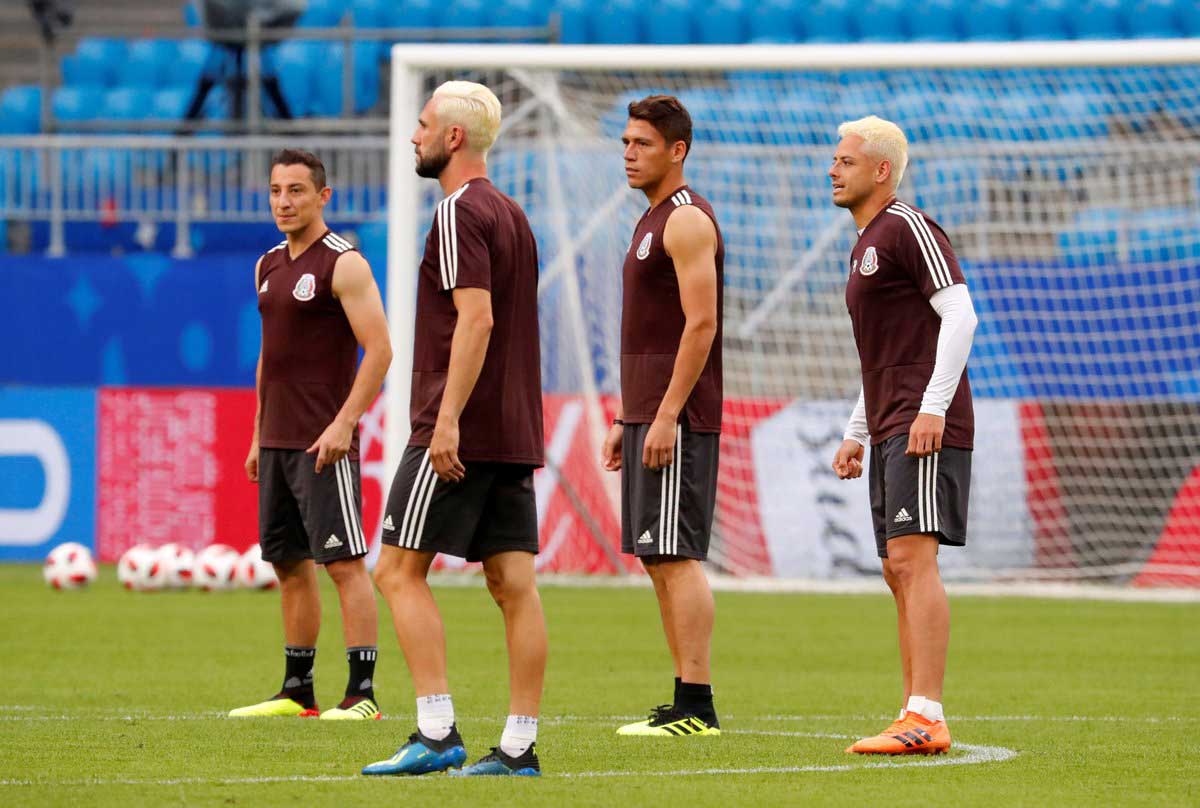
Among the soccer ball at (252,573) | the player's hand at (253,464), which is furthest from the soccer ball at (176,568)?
the player's hand at (253,464)

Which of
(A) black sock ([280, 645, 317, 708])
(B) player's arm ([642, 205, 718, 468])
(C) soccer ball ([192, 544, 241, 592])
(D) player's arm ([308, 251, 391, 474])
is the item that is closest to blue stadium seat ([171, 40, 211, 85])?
(C) soccer ball ([192, 544, 241, 592])

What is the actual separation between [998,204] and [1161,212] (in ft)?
4.28

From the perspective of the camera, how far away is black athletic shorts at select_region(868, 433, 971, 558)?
19.7 ft

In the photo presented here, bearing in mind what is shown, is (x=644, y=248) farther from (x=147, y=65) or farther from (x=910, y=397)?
(x=147, y=65)

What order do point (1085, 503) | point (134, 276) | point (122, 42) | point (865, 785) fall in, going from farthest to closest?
point (122, 42) < point (134, 276) < point (1085, 503) < point (865, 785)

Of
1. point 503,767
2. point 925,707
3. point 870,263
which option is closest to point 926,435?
point 870,263

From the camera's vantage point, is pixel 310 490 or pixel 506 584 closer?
pixel 506 584

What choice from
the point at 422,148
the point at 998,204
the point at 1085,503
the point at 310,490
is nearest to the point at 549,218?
the point at 998,204

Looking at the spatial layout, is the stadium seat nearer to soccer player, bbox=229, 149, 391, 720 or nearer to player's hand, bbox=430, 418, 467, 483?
soccer player, bbox=229, 149, 391, 720

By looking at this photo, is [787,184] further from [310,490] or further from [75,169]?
[310,490]

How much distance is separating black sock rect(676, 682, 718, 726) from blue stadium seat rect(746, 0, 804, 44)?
44.7 feet

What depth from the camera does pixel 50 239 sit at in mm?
17547

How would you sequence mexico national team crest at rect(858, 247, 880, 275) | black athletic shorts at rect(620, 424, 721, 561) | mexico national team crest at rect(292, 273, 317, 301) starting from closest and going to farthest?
mexico national team crest at rect(858, 247, 880, 275), black athletic shorts at rect(620, 424, 721, 561), mexico national team crest at rect(292, 273, 317, 301)

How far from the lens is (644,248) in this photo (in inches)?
262
